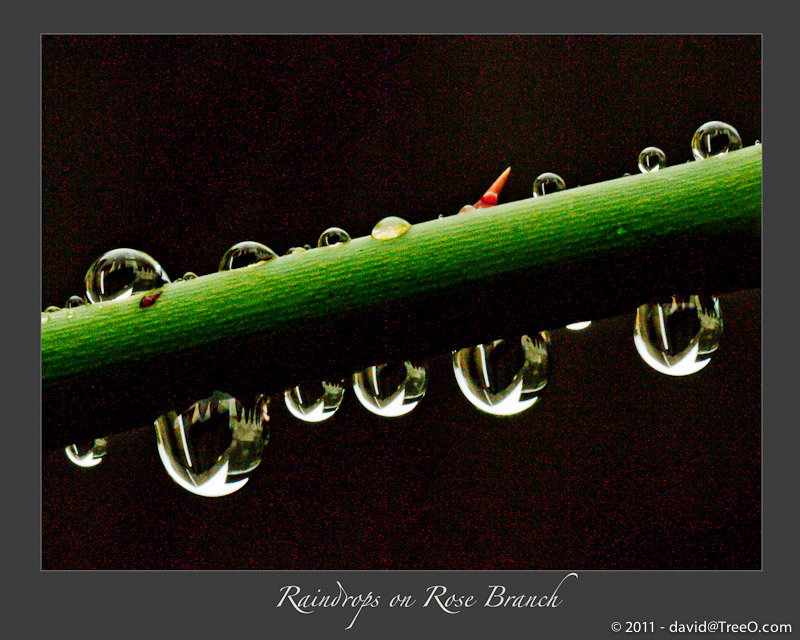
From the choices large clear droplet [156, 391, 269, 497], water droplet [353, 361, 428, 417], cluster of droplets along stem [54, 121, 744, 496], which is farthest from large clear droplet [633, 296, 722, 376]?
large clear droplet [156, 391, 269, 497]

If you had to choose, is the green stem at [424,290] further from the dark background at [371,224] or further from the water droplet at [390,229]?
the dark background at [371,224]

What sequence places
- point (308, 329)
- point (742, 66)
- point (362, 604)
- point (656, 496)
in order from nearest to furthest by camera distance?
point (308, 329) → point (362, 604) → point (742, 66) → point (656, 496)

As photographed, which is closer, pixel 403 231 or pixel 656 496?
pixel 403 231

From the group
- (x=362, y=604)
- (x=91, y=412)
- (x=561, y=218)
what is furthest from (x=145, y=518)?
(x=561, y=218)

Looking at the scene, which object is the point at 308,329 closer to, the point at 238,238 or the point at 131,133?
the point at 238,238

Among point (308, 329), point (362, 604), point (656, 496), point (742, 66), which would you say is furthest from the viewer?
point (656, 496)

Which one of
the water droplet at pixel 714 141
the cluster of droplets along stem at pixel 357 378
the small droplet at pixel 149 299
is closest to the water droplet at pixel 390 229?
the cluster of droplets along stem at pixel 357 378

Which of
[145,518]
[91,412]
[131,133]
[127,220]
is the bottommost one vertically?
[91,412]

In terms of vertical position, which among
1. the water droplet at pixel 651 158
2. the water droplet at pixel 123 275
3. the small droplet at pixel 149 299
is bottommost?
the small droplet at pixel 149 299
